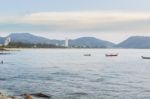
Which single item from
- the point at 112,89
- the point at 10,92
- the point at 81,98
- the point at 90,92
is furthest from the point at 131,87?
the point at 10,92

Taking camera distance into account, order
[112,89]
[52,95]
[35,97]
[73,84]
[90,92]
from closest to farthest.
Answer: [35,97]
[52,95]
[90,92]
[112,89]
[73,84]

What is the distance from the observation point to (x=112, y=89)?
58094mm

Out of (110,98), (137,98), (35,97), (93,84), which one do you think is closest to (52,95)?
(35,97)

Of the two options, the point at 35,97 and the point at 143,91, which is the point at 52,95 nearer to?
the point at 35,97

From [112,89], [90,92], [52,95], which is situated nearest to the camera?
[52,95]

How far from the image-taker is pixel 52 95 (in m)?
50.8

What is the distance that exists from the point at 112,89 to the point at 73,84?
8.88m

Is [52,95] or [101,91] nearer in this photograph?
[52,95]

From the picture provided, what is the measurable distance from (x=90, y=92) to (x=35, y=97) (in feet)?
34.2

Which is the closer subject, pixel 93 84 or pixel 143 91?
pixel 143 91

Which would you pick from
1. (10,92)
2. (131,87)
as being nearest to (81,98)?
(10,92)

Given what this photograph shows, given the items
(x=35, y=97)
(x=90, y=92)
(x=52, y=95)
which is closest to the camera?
(x=35, y=97)

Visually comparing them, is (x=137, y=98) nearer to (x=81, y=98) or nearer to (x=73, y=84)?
(x=81, y=98)

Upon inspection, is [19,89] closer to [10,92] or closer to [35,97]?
[10,92]
